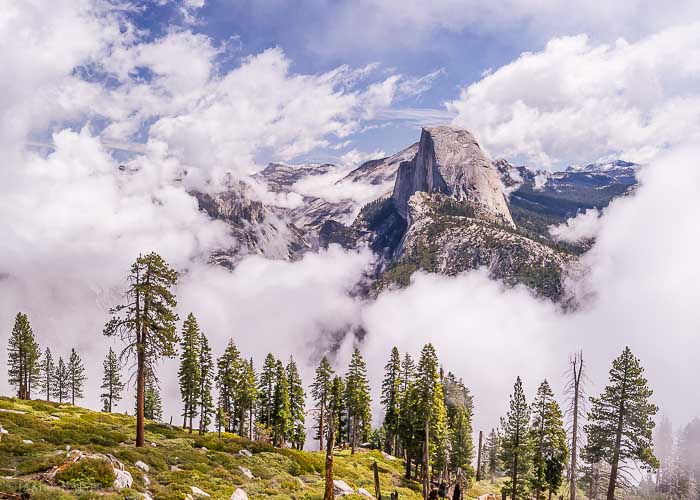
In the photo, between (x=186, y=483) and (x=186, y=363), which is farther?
(x=186, y=363)

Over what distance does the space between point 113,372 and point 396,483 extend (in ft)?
268

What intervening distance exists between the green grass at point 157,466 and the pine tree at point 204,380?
44.8 ft

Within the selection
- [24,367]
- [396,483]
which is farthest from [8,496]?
[24,367]

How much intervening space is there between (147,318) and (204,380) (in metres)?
37.2

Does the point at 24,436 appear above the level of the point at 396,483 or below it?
above

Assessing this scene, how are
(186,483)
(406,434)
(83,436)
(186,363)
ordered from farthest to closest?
1. (186,363)
2. (406,434)
3. (83,436)
4. (186,483)

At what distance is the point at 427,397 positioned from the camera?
44.6 m

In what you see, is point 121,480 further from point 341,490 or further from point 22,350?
point 22,350

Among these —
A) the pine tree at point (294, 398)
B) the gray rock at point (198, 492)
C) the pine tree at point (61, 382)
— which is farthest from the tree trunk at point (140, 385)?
the pine tree at point (61, 382)

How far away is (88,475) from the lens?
1952 centimetres

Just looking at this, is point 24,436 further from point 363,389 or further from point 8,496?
point 363,389

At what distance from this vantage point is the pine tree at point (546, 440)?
163ft

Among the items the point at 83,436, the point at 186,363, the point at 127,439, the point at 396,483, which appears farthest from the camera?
the point at 186,363

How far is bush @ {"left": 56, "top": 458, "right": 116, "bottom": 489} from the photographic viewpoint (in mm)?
18703
